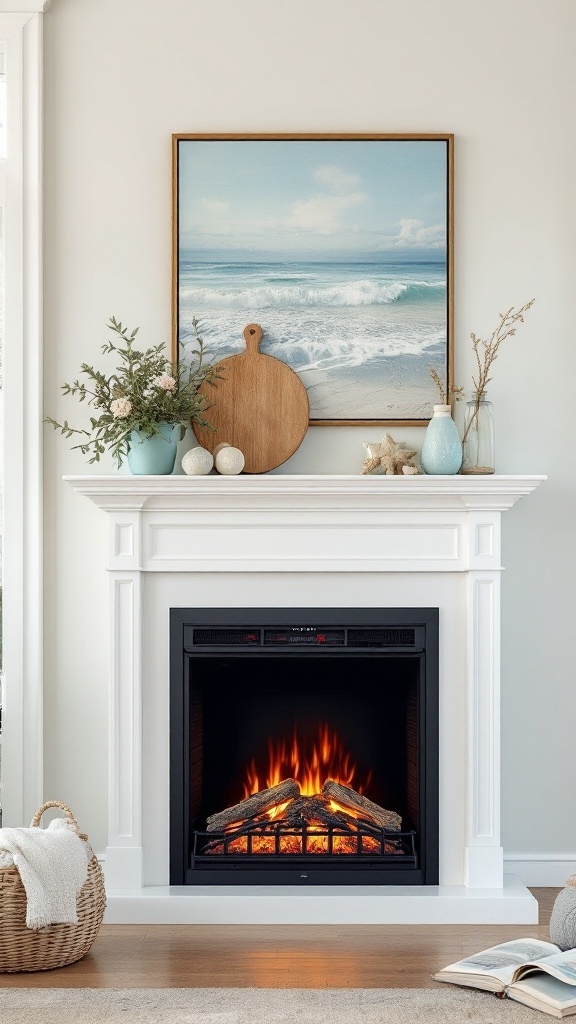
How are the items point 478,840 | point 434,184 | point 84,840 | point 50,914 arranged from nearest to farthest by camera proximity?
1. point 50,914
2. point 84,840
3. point 478,840
4. point 434,184

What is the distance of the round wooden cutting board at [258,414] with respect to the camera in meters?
3.34

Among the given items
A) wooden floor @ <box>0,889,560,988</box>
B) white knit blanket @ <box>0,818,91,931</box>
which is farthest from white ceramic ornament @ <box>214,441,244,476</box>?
wooden floor @ <box>0,889,560,988</box>

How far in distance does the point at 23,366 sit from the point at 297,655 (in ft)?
4.40

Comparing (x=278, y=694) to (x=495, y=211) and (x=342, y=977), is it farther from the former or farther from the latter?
(x=495, y=211)

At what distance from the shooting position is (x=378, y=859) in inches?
124

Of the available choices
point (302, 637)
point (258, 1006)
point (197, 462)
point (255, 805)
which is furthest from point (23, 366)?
point (258, 1006)

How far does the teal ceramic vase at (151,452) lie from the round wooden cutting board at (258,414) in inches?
6.7

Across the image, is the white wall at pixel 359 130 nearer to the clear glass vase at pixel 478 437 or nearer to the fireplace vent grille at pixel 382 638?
the clear glass vase at pixel 478 437

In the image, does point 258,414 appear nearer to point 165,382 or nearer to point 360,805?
point 165,382

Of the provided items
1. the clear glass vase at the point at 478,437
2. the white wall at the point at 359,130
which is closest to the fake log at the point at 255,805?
the white wall at the point at 359,130

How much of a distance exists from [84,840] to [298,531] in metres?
1.11

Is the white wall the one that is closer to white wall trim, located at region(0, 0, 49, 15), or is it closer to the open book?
white wall trim, located at region(0, 0, 49, 15)

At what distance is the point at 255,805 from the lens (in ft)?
10.8

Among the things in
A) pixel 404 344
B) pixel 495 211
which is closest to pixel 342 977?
pixel 404 344
